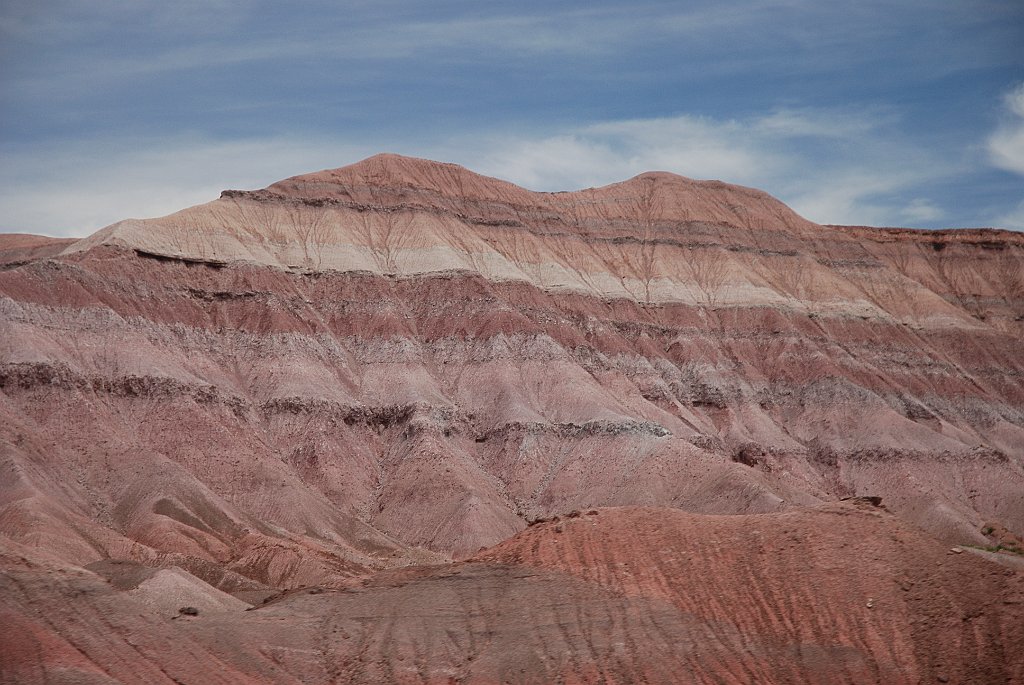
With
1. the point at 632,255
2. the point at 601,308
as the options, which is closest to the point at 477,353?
the point at 601,308

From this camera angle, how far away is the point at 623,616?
4662cm

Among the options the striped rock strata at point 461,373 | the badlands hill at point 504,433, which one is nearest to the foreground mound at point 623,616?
the badlands hill at point 504,433

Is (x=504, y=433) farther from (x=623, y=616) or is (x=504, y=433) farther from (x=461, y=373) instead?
(x=623, y=616)

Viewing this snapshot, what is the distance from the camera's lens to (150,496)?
3219 inches

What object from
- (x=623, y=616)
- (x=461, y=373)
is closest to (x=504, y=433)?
(x=461, y=373)

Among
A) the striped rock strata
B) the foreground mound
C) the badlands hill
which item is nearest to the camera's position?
the foreground mound

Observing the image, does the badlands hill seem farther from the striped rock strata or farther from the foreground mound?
the striped rock strata

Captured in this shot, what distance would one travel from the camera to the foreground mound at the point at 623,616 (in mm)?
42688

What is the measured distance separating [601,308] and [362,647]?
84.2 meters

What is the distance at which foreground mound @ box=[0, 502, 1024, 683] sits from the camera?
4269 centimetres

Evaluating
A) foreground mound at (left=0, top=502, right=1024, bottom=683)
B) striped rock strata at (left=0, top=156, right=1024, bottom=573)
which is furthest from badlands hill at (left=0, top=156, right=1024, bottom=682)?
striped rock strata at (left=0, top=156, right=1024, bottom=573)

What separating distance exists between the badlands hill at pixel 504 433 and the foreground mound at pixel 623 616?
133 mm

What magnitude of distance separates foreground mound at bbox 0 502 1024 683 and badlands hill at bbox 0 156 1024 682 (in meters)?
0.13

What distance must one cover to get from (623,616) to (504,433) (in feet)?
189
